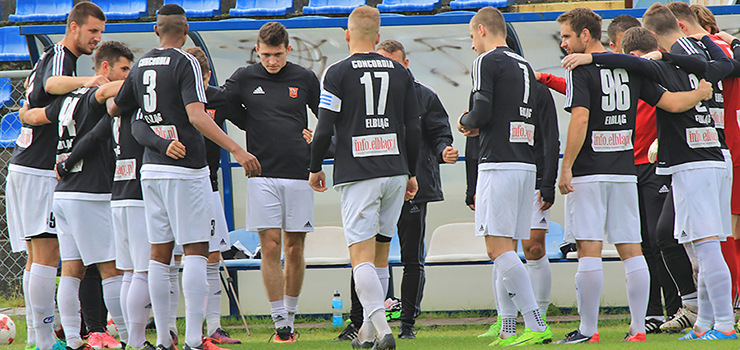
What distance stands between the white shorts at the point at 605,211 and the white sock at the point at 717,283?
1.45ft

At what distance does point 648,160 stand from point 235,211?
418 centimetres

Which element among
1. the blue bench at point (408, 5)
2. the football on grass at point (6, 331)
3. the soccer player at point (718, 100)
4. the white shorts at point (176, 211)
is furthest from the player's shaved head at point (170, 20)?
the blue bench at point (408, 5)

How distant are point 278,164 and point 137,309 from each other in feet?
5.15

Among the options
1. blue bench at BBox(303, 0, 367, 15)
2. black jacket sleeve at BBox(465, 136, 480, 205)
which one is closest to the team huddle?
black jacket sleeve at BBox(465, 136, 480, 205)

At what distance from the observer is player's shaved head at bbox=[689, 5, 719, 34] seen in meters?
5.51

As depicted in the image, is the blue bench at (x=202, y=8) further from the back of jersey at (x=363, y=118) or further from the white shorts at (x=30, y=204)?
the back of jersey at (x=363, y=118)

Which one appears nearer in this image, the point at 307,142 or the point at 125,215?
the point at 125,215

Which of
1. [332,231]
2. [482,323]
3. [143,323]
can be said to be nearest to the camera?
[143,323]

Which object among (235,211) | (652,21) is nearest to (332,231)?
(235,211)

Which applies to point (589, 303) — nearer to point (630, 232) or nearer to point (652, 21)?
point (630, 232)

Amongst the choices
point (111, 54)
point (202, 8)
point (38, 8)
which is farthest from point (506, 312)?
point (38, 8)

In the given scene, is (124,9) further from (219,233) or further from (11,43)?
(219,233)

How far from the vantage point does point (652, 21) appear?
196 inches

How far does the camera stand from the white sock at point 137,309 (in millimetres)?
4148
